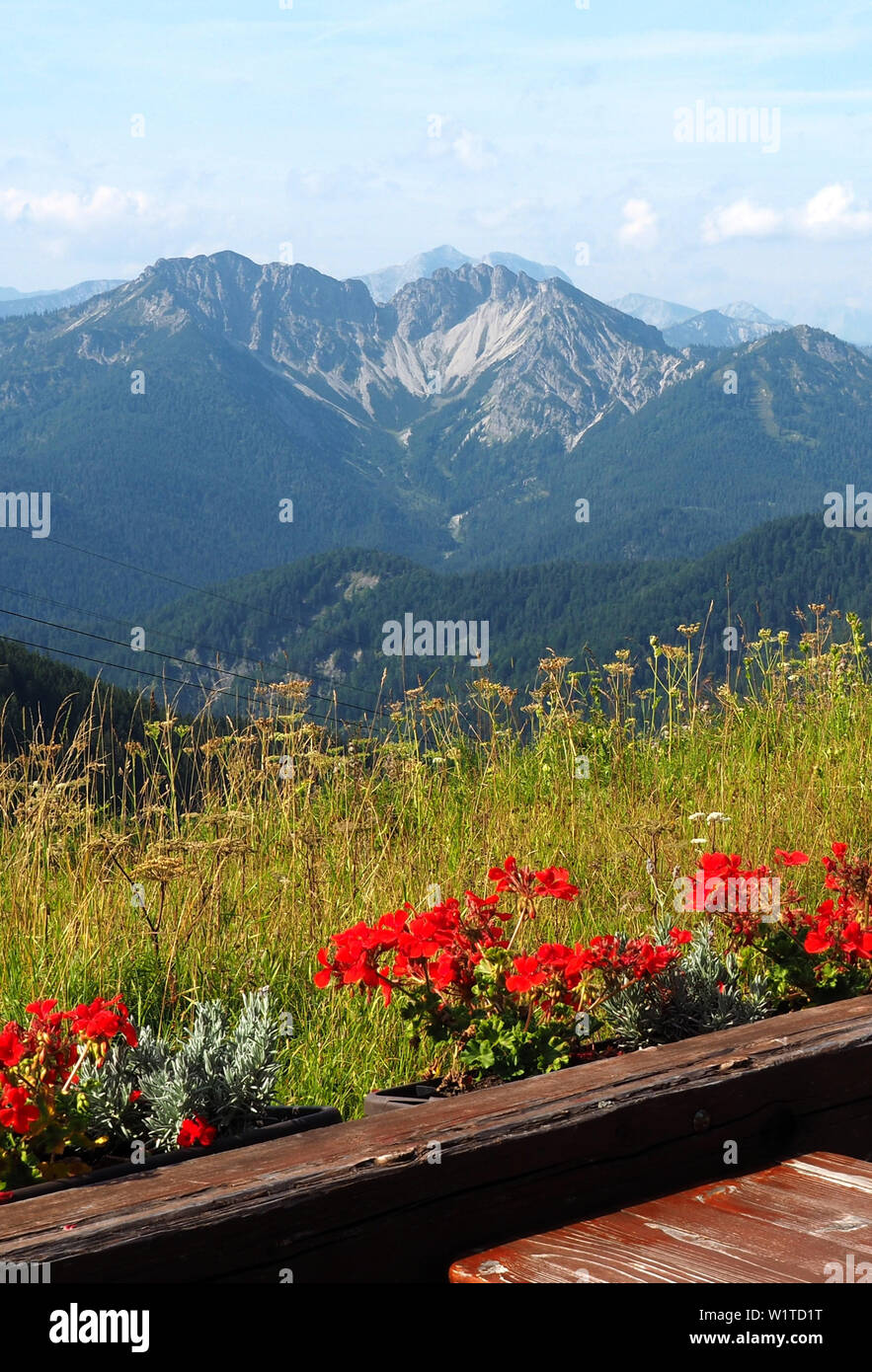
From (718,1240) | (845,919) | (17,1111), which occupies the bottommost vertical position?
(718,1240)

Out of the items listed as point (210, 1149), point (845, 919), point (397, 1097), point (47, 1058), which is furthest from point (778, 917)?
point (47, 1058)

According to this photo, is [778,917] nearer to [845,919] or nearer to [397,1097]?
[845,919]

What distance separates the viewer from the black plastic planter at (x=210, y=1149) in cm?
176

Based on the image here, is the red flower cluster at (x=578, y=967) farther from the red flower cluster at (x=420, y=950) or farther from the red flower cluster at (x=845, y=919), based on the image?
the red flower cluster at (x=845, y=919)

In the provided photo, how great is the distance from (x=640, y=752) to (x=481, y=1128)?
13.5 ft

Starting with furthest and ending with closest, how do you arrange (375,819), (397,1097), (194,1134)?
(375,819), (397,1097), (194,1134)

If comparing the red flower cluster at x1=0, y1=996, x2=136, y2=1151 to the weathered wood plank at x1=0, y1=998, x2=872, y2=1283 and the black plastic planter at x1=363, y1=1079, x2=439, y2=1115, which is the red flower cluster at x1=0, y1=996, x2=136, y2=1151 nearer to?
the weathered wood plank at x1=0, y1=998, x2=872, y2=1283

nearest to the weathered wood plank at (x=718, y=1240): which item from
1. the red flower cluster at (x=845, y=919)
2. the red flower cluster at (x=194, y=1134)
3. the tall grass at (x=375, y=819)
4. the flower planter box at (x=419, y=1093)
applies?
the flower planter box at (x=419, y=1093)

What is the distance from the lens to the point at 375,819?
4215 mm

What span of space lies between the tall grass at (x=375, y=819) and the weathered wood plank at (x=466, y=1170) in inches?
43.4

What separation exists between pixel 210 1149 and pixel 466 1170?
466 millimetres

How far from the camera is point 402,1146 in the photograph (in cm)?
168

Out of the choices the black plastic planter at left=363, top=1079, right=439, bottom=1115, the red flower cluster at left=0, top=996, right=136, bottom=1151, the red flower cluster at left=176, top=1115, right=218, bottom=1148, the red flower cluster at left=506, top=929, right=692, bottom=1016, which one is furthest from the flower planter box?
the red flower cluster at left=0, top=996, right=136, bottom=1151
